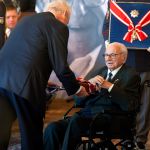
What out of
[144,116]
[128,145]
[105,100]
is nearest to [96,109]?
[105,100]

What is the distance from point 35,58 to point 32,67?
6 centimetres

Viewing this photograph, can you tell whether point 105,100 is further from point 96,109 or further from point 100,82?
point 100,82

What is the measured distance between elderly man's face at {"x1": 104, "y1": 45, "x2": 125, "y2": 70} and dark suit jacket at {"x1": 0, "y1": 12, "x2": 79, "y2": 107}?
57cm

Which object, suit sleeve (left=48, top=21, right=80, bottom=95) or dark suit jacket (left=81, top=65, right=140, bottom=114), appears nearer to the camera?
suit sleeve (left=48, top=21, right=80, bottom=95)

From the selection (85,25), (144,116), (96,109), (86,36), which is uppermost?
(85,25)

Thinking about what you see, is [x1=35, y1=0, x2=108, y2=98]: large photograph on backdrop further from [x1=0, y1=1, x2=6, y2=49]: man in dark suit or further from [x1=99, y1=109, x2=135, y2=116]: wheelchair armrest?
[x1=99, y1=109, x2=135, y2=116]: wheelchair armrest

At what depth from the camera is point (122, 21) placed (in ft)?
12.6

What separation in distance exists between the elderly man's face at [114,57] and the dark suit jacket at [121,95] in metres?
0.05

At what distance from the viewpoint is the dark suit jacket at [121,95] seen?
9.80 feet

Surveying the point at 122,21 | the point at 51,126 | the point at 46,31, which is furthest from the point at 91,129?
the point at 122,21

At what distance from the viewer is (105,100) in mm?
3160

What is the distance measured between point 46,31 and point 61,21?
0.52 feet

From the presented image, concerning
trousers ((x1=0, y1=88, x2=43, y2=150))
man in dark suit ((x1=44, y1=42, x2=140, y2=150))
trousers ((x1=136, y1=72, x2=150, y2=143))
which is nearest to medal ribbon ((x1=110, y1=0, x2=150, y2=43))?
trousers ((x1=136, y1=72, x2=150, y2=143))

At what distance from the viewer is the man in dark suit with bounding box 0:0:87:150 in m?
2.67
